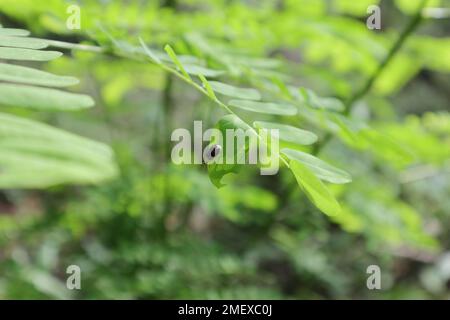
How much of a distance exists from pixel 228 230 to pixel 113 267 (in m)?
0.78

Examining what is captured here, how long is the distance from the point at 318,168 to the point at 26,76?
0.21m

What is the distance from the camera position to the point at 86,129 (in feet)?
6.72

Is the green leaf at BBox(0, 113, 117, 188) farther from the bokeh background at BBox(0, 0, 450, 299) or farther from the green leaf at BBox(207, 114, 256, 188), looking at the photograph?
the bokeh background at BBox(0, 0, 450, 299)

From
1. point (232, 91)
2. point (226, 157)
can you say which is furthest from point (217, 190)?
point (226, 157)

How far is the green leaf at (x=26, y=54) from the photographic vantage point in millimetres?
397

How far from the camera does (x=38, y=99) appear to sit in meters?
0.33

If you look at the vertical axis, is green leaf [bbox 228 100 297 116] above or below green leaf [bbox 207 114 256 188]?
above

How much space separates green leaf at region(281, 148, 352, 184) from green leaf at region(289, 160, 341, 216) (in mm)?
13

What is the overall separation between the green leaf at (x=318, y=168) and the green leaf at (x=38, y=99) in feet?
0.46

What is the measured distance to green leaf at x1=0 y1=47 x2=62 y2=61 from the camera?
1.30 feet

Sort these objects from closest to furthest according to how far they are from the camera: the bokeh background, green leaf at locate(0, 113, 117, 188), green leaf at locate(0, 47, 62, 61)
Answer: green leaf at locate(0, 113, 117, 188), green leaf at locate(0, 47, 62, 61), the bokeh background

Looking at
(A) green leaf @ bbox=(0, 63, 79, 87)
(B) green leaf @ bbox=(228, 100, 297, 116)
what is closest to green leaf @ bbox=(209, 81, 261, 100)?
(B) green leaf @ bbox=(228, 100, 297, 116)

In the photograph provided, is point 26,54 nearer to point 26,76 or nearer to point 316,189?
point 26,76

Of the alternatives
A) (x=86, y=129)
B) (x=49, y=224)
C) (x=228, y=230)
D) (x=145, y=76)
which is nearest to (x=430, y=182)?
(x=228, y=230)
